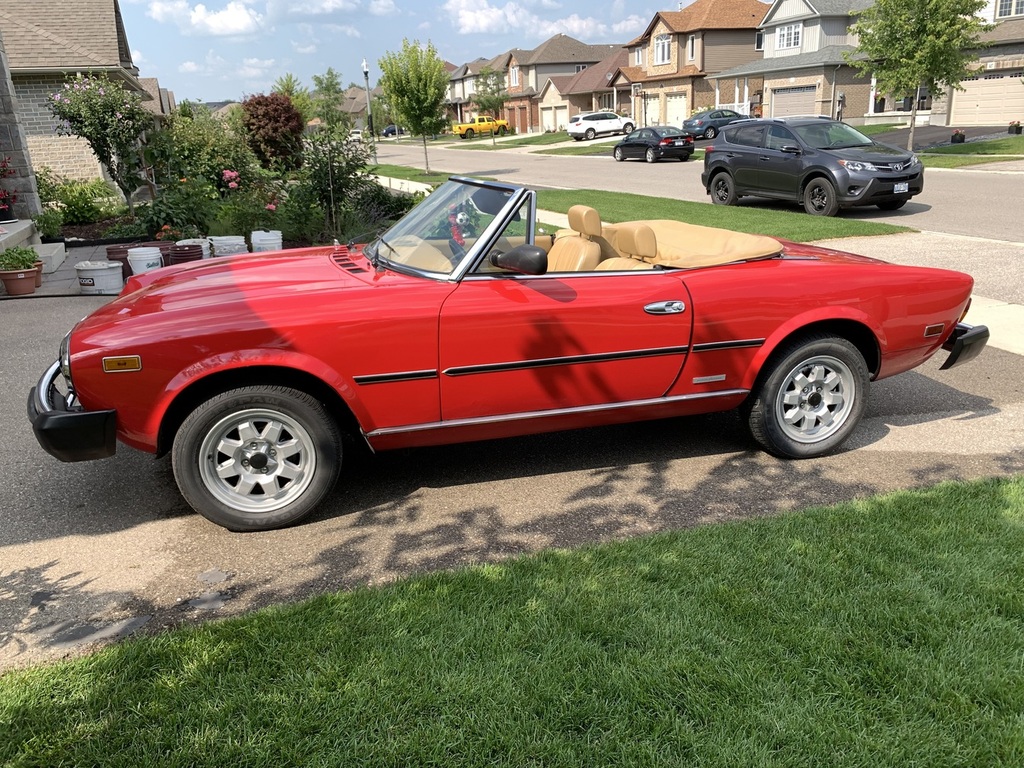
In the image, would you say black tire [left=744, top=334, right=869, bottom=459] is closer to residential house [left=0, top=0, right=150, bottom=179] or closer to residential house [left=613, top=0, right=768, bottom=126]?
residential house [left=0, top=0, right=150, bottom=179]

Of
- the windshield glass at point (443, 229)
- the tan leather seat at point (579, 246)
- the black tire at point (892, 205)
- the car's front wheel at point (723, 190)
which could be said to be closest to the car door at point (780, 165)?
the car's front wheel at point (723, 190)

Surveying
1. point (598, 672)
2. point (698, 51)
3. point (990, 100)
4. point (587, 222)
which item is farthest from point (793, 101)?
point (598, 672)

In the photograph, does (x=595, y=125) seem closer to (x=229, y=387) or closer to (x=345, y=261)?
(x=345, y=261)

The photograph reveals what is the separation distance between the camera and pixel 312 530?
13.2 ft

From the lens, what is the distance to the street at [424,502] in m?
3.49

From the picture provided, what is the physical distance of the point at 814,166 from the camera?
1465cm

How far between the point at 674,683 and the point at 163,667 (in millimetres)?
1764

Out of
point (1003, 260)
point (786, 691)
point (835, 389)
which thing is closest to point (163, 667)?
point (786, 691)

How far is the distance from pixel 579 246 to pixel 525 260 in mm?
770

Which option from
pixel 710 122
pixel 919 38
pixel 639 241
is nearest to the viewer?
pixel 639 241

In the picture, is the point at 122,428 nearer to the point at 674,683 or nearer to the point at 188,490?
the point at 188,490

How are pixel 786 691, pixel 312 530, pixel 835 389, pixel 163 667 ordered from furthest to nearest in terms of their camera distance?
pixel 835 389, pixel 312 530, pixel 163 667, pixel 786 691

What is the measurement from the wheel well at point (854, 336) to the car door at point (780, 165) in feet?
36.8

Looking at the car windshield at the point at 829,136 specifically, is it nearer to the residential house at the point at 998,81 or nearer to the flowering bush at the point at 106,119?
the flowering bush at the point at 106,119
